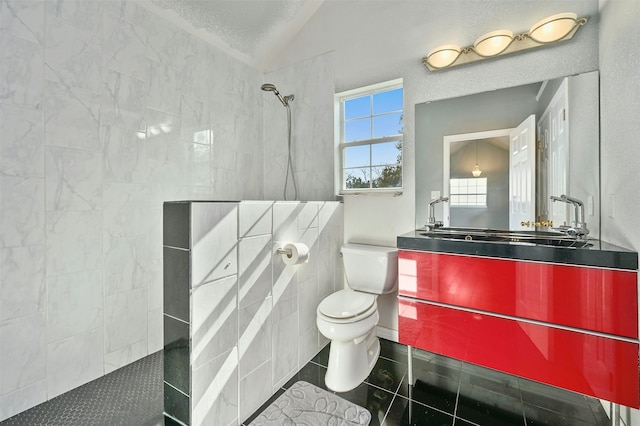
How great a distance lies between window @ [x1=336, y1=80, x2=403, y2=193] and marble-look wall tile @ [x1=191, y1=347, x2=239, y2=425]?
5.22ft

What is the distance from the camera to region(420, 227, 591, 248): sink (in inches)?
61.7

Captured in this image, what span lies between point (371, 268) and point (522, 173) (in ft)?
3.77

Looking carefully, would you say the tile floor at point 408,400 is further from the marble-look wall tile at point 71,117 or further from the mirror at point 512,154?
the marble-look wall tile at point 71,117

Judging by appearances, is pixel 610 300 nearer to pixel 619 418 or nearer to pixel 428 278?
pixel 619 418

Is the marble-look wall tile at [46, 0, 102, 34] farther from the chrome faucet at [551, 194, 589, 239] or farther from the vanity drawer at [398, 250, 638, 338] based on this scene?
the chrome faucet at [551, 194, 589, 239]

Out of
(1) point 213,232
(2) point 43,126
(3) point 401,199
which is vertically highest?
(2) point 43,126

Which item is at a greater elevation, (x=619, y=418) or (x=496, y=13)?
(x=496, y=13)

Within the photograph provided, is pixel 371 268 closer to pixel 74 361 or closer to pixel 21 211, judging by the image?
pixel 74 361

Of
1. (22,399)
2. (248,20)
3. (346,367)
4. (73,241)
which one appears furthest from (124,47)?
(346,367)

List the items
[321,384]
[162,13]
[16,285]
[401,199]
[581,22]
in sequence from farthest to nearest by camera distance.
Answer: [401,199] < [162,13] < [321,384] < [581,22] < [16,285]

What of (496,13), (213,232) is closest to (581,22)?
(496,13)

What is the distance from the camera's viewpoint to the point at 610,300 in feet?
4.11

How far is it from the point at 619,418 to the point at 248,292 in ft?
6.12

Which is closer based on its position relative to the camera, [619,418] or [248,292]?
[619,418]
